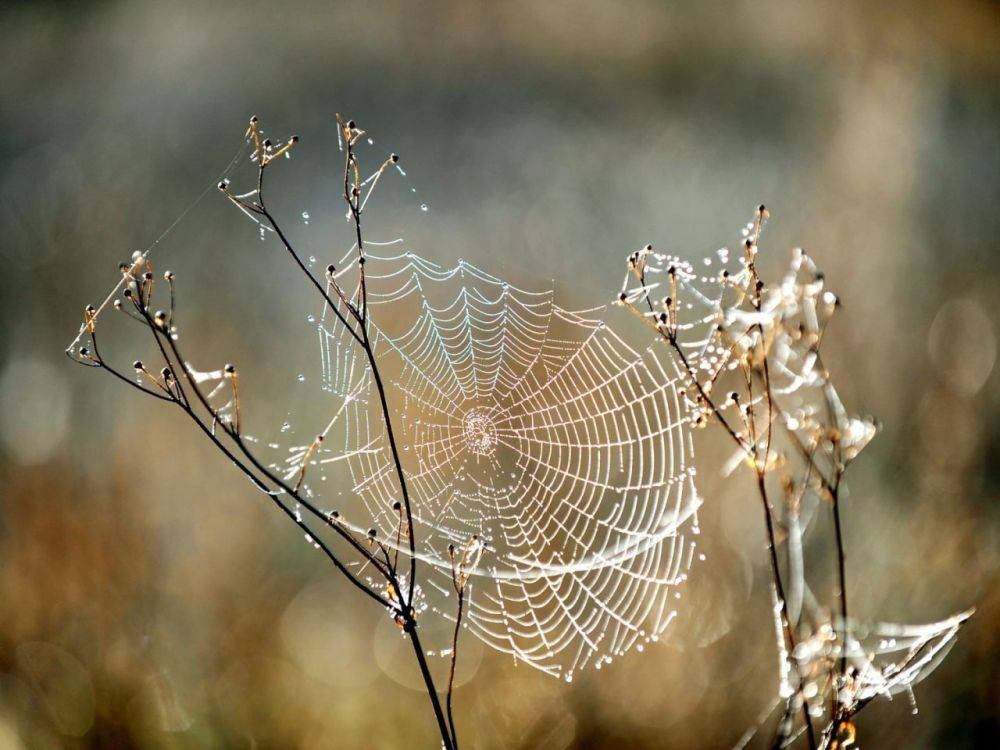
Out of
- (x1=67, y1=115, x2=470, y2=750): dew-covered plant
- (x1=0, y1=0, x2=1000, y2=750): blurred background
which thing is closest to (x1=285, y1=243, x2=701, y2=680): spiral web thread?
(x1=67, y1=115, x2=470, y2=750): dew-covered plant

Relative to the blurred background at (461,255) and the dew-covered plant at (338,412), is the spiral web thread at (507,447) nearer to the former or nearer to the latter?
the dew-covered plant at (338,412)

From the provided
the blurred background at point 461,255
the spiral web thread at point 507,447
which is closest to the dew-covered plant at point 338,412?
the spiral web thread at point 507,447

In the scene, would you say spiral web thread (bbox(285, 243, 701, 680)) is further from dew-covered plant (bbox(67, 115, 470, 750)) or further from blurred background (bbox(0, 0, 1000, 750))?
blurred background (bbox(0, 0, 1000, 750))

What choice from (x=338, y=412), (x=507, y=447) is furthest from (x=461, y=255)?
(x=338, y=412)

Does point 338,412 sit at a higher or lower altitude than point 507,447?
lower

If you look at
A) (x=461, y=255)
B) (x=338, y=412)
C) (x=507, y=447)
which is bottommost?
(x=338, y=412)

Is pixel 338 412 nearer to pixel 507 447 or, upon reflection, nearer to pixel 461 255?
pixel 507 447

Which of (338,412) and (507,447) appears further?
(507,447)

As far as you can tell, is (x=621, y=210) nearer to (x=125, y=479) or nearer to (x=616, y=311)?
(x=616, y=311)

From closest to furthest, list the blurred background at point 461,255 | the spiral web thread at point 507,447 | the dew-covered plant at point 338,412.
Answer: the dew-covered plant at point 338,412 → the spiral web thread at point 507,447 → the blurred background at point 461,255
